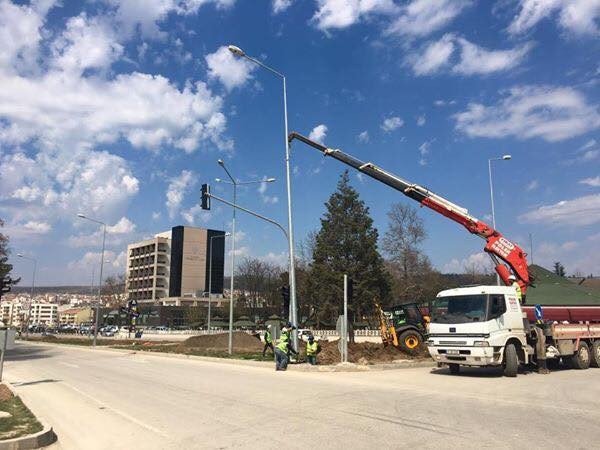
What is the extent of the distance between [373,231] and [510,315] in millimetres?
41656

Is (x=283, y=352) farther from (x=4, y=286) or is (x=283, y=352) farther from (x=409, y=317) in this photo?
(x=4, y=286)

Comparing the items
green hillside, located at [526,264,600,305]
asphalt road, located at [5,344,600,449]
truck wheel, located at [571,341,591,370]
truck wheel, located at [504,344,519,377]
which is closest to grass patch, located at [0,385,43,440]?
asphalt road, located at [5,344,600,449]

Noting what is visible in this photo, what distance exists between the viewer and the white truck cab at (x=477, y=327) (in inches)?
633

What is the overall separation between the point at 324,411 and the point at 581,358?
13364 mm

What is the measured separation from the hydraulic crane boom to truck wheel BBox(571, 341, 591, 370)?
2.72m

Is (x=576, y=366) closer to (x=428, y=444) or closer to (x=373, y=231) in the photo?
(x=428, y=444)

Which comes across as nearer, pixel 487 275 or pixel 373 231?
pixel 373 231

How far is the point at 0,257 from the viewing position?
39656 millimetres

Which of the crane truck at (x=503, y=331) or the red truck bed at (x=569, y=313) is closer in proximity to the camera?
the crane truck at (x=503, y=331)

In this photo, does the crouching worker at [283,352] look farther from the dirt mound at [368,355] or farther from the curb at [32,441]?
the curb at [32,441]

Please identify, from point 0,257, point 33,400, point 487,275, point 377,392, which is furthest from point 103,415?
point 487,275

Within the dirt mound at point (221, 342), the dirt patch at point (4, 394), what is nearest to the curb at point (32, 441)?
the dirt patch at point (4, 394)

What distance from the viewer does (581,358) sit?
19.5 meters

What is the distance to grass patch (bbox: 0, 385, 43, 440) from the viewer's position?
8430 mm
